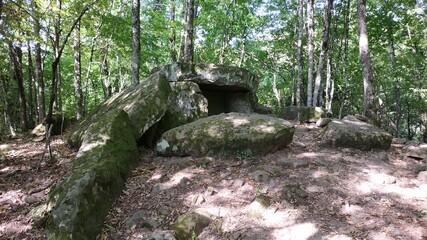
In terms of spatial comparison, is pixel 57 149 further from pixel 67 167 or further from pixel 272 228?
pixel 272 228

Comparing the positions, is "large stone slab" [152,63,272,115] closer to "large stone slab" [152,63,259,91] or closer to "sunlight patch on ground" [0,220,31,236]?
"large stone slab" [152,63,259,91]

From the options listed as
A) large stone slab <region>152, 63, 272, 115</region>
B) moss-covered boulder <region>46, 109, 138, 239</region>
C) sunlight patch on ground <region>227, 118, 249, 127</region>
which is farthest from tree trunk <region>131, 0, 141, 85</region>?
sunlight patch on ground <region>227, 118, 249, 127</region>

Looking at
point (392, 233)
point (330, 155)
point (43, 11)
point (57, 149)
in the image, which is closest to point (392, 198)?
point (392, 233)

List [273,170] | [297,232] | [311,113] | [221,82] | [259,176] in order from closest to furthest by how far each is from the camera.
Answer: [297,232]
[259,176]
[273,170]
[221,82]
[311,113]

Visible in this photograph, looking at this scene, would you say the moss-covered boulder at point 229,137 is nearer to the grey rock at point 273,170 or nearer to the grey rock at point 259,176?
the grey rock at point 273,170

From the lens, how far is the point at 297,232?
369 centimetres

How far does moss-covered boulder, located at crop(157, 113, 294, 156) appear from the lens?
585cm

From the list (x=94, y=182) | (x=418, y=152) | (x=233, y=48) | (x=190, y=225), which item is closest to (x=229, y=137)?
(x=190, y=225)

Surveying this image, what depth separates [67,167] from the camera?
5926mm

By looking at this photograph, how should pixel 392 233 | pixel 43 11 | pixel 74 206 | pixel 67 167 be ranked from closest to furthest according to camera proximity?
pixel 392 233
pixel 74 206
pixel 67 167
pixel 43 11

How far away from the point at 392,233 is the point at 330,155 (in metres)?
2.66

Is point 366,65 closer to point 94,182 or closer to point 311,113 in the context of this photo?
point 311,113

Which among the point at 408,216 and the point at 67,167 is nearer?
the point at 408,216

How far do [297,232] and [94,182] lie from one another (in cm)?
299
